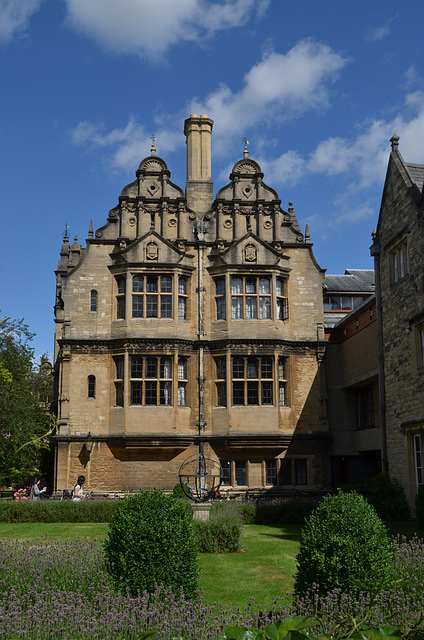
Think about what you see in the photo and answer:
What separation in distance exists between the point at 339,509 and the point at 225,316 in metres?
19.9

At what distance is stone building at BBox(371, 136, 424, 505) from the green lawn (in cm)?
485

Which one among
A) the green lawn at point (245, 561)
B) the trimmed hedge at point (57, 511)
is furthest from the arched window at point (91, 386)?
the green lawn at point (245, 561)

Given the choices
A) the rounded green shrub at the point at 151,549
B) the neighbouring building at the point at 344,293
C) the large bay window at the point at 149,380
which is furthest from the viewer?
the neighbouring building at the point at 344,293

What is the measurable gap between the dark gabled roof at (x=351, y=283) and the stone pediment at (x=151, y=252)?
43.1 feet

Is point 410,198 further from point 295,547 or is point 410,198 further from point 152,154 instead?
point 152,154

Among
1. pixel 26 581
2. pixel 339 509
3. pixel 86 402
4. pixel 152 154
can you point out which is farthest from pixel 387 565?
pixel 152 154

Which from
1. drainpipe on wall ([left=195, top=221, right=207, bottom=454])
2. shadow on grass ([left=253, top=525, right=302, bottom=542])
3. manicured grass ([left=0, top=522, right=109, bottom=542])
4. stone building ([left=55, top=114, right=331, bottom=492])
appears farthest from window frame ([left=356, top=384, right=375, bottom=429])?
manicured grass ([left=0, top=522, right=109, bottom=542])

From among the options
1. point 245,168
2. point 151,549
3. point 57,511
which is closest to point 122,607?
point 151,549

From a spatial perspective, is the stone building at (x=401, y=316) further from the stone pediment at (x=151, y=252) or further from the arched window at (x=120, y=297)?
the arched window at (x=120, y=297)

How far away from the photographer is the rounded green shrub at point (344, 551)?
9750mm

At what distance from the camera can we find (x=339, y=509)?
34.2 ft

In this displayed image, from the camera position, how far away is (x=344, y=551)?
989cm

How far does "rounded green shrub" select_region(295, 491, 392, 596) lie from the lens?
32.0 feet

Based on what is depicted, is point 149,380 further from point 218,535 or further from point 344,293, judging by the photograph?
point 344,293
